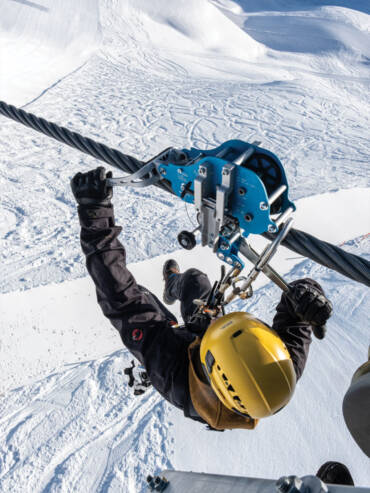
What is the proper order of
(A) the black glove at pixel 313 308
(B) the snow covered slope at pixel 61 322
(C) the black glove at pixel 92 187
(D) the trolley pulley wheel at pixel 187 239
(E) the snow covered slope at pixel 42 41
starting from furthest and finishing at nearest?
(E) the snow covered slope at pixel 42 41 < (B) the snow covered slope at pixel 61 322 < (C) the black glove at pixel 92 187 < (A) the black glove at pixel 313 308 < (D) the trolley pulley wheel at pixel 187 239

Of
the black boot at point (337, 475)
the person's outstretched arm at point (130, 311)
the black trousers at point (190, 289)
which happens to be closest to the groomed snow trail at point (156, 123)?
the black trousers at point (190, 289)

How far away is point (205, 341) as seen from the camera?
7.46 ft

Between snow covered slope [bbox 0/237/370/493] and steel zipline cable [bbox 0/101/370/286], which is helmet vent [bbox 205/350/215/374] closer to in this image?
steel zipline cable [bbox 0/101/370/286]

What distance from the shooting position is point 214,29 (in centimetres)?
1908

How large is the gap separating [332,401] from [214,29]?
61.9 feet

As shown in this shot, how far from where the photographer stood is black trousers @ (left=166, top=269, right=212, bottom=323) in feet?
13.3

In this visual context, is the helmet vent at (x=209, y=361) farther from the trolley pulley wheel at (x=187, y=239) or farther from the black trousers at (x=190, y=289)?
the black trousers at (x=190, y=289)

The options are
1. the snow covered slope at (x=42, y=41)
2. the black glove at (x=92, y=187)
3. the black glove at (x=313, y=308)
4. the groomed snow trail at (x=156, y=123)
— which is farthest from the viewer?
the snow covered slope at (x=42, y=41)

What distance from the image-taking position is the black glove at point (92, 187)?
2096 mm

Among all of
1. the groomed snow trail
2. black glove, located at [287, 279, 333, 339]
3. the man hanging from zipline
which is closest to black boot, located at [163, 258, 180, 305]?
the groomed snow trail

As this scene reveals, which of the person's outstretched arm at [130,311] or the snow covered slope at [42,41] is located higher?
the person's outstretched arm at [130,311]

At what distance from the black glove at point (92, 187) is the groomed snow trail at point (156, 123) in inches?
160

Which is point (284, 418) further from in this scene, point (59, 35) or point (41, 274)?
point (59, 35)

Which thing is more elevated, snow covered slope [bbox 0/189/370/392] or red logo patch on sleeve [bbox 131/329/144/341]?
red logo patch on sleeve [bbox 131/329/144/341]
